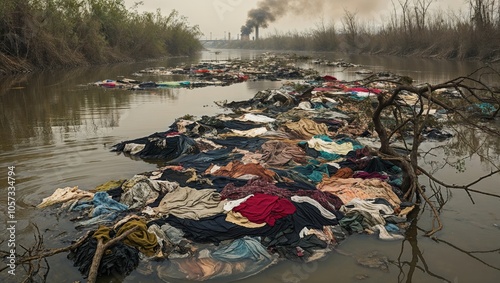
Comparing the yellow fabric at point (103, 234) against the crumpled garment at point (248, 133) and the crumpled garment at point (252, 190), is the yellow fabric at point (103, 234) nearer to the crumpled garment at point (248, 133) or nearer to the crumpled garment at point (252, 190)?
the crumpled garment at point (252, 190)

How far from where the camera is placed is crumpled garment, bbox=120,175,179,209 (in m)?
5.29

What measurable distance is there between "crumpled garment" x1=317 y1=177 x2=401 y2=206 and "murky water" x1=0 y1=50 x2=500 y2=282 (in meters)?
0.54

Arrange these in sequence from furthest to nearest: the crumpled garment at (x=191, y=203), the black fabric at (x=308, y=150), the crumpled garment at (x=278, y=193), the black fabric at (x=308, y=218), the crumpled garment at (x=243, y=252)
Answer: the black fabric at (x=308, y=150) → the crumpled garment at (x=278, y=193) → the crumpled garment at (x=191, y=203) → the black fabric at (x=308, y=218) → the crumpled garment at (x=243, y=252)

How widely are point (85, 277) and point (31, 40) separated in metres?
23.4

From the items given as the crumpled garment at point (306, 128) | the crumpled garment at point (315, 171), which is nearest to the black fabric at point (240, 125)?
the crumpled garment at point (306, 128)

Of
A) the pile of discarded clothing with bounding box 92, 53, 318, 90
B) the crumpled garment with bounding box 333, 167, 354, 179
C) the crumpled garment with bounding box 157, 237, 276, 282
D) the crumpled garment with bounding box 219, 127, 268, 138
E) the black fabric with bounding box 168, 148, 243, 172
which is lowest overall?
the crumpled garment with bounding box 157, 237, 276, 282

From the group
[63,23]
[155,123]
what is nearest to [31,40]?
[63,23]

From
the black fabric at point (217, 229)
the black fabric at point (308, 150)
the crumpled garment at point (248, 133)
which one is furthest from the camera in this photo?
the crumpled garment at point (248, 133)

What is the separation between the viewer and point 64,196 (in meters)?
5.49

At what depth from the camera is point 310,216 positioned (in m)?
4.78

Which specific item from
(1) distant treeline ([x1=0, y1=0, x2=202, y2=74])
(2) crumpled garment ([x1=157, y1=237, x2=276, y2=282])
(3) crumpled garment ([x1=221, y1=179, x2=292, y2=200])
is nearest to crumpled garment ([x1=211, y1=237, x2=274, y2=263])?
(2) crumpled garment ([x1=157, y1=237, x2=276, y2=282])

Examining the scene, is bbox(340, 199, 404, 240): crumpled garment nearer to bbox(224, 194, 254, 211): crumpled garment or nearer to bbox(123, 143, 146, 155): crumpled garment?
bbox(224, 194, 254, 211): crumpled garment

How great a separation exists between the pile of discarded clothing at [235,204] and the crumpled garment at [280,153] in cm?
2

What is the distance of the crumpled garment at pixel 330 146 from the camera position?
25.0 feet
